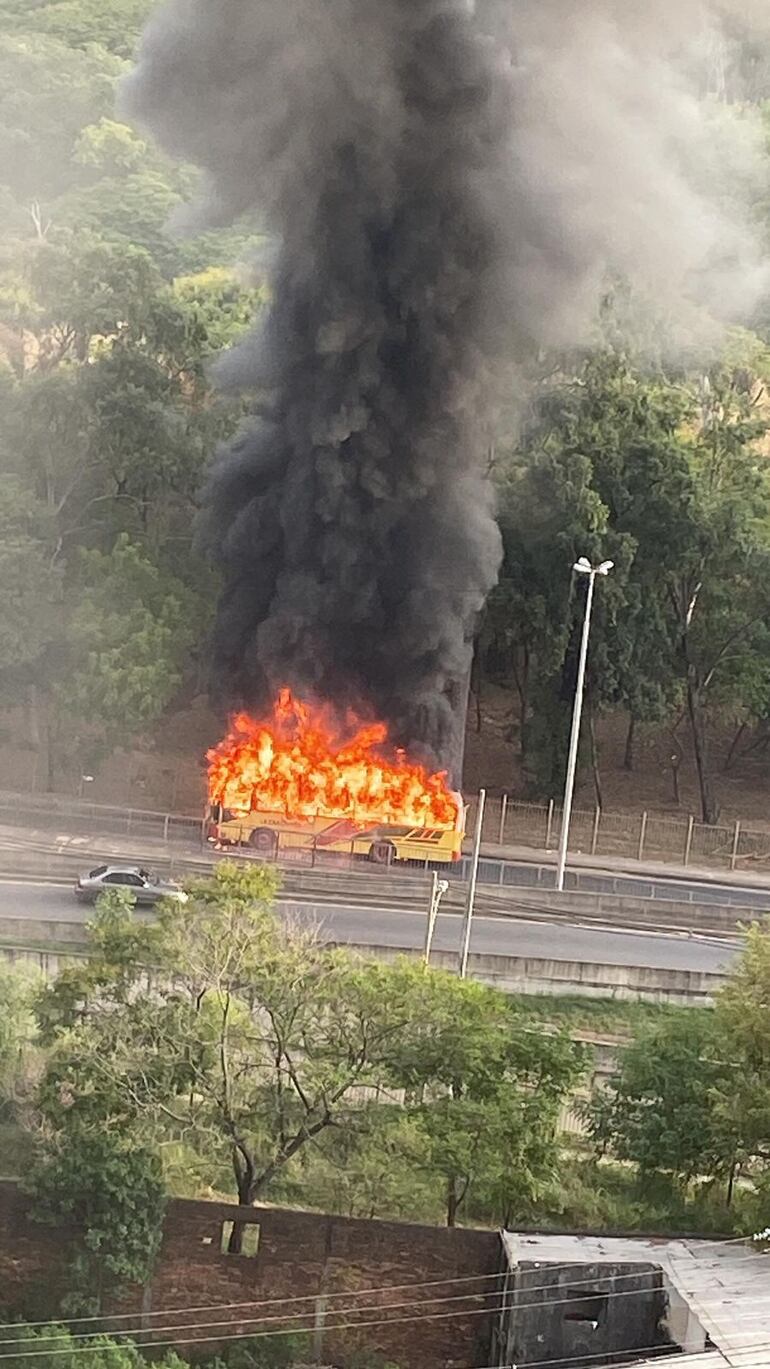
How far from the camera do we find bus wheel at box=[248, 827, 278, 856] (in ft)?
112

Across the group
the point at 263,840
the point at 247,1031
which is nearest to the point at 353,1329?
the point at 247,1031

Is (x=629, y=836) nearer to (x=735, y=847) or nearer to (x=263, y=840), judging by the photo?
(x=735, y=847)

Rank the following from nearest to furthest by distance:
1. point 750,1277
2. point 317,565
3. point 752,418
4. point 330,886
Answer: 1. point 750,1277
2. point 330,886
3. point 317,565
4. point 752,418

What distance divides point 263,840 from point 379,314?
36.9 feet

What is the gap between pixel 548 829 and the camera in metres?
39.7

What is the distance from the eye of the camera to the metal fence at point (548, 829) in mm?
36000

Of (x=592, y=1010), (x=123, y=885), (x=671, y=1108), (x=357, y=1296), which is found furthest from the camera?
(x=123, y=885)

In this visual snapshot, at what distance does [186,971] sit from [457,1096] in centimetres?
394

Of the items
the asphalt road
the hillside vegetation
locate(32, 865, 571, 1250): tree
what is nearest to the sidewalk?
the hillside vegetation

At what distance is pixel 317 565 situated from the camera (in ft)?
122

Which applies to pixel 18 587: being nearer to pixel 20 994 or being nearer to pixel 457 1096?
pixel 20 994

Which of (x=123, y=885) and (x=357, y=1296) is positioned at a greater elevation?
(x=123, y=885)

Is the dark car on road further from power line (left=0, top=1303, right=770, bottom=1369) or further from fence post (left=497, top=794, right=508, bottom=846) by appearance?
fence post (left=497, top=794, right=508, bottom=846)

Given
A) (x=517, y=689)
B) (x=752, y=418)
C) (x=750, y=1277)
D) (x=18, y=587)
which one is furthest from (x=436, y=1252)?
(x=752, y=418)
